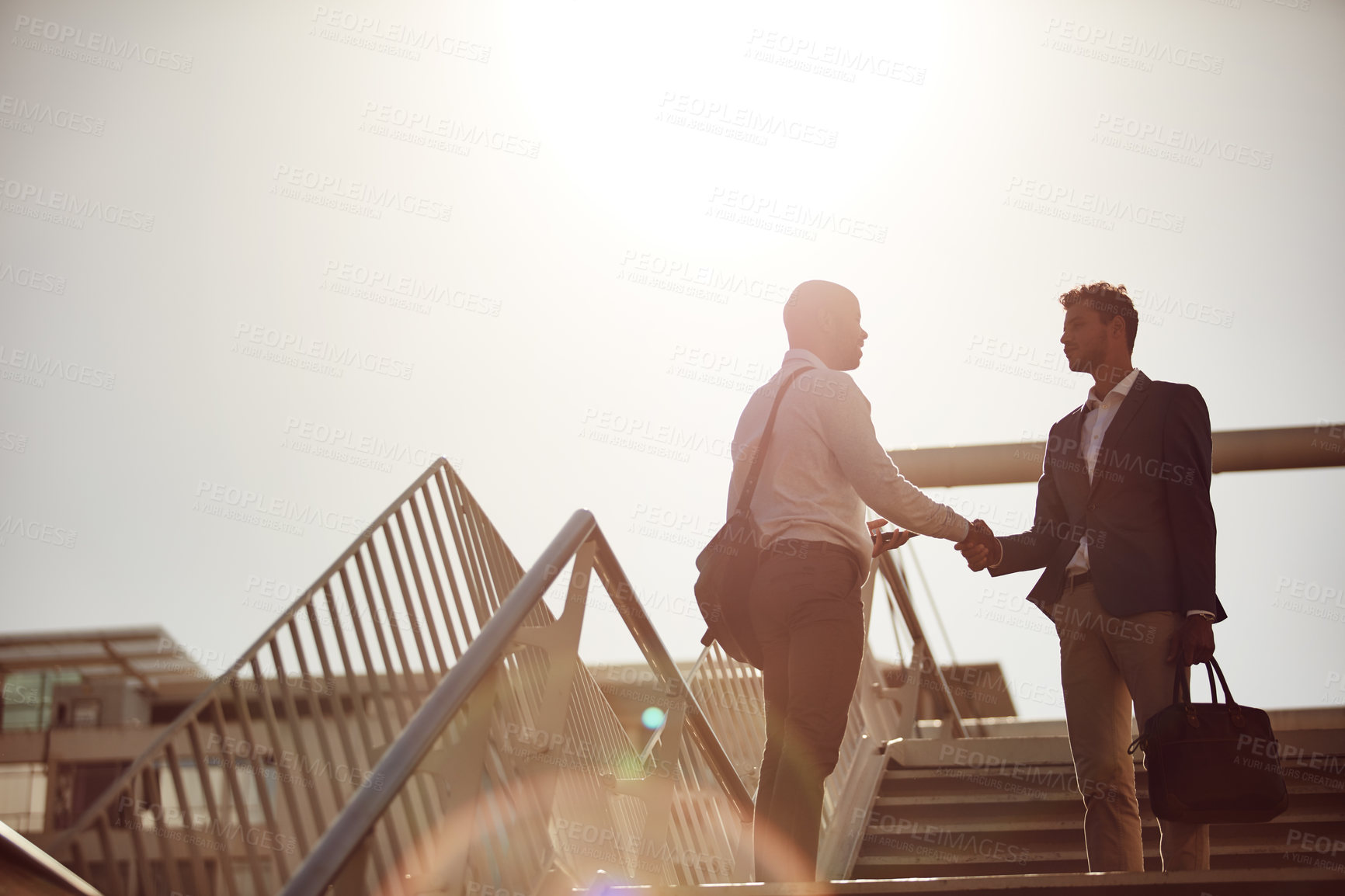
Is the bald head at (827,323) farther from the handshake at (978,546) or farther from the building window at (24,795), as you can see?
the building window at (24,795)

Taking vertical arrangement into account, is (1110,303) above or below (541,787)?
above

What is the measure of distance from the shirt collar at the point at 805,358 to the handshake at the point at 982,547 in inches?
32.0

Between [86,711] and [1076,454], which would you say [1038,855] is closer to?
[1076,454]

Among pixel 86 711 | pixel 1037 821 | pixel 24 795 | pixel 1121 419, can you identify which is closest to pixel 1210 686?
pixel 1121 419

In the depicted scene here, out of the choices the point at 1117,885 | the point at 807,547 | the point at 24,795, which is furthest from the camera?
the point at 24,795

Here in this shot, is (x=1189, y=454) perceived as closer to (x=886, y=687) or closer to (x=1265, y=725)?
(x=1265, y=725)

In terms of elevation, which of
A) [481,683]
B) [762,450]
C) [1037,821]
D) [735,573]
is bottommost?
[481,683]

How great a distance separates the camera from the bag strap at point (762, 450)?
3.48 meters

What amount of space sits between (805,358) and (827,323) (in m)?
0.14

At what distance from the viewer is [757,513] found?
346 cm

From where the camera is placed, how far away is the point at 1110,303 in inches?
149

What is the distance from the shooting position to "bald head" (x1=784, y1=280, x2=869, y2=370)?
3.64m

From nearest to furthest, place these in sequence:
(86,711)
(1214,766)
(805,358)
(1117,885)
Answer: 1. (1117,885)
2. (1214,766)
3. (805,358)
4. (86,711)

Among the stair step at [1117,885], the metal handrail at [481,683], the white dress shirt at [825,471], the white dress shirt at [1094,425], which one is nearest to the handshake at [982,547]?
the white dress shirt at [1094,425]
